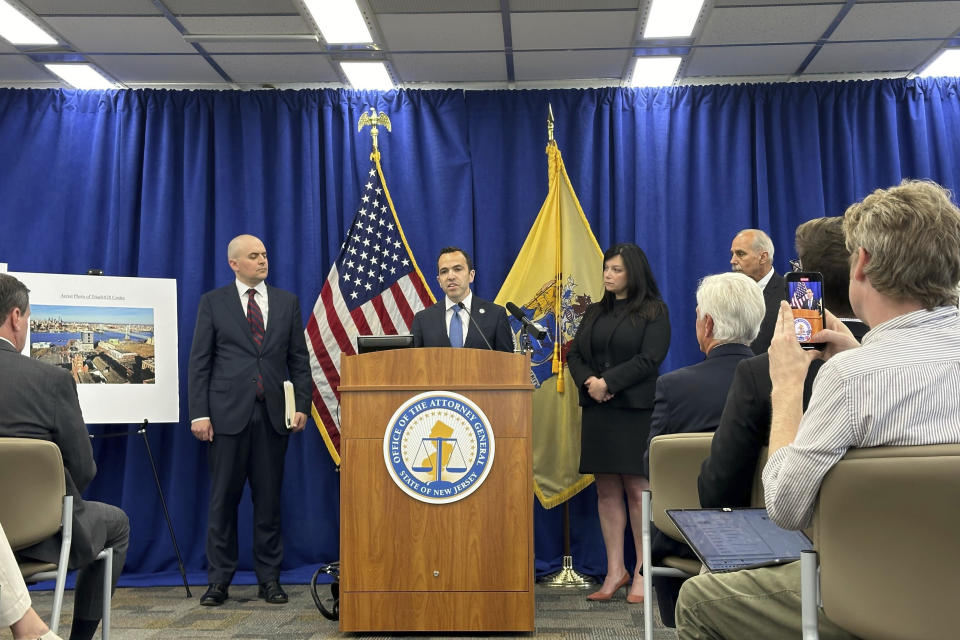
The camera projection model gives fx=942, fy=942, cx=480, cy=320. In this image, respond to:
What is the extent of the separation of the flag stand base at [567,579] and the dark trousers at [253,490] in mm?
1561

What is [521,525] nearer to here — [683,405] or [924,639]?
[683,405]

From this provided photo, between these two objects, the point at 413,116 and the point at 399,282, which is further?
the point at 413,116

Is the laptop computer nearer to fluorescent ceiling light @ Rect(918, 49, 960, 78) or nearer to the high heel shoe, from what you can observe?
the high heel shoe

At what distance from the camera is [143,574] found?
5.84 metres

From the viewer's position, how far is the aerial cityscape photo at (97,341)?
17.4ft

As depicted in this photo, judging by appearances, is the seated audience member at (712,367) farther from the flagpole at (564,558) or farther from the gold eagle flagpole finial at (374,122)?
the gold eagle flagpole finial at (374,122)

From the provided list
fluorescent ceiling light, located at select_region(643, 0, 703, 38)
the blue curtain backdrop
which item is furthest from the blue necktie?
fluorescent ceiling light, located at select_region(643, 0, 703, 38)

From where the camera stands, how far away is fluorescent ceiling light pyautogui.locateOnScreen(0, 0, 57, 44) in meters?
5.07

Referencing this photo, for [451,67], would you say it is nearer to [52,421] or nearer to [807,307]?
[52,421]

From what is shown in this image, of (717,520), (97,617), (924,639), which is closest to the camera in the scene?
(924,639)

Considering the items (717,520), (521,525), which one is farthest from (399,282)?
(717,520)

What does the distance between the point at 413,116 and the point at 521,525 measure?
3240mm

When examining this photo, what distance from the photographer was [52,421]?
312cm

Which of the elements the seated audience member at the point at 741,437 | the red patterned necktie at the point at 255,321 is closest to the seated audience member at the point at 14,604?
the seated audience member at the point at 741,437
